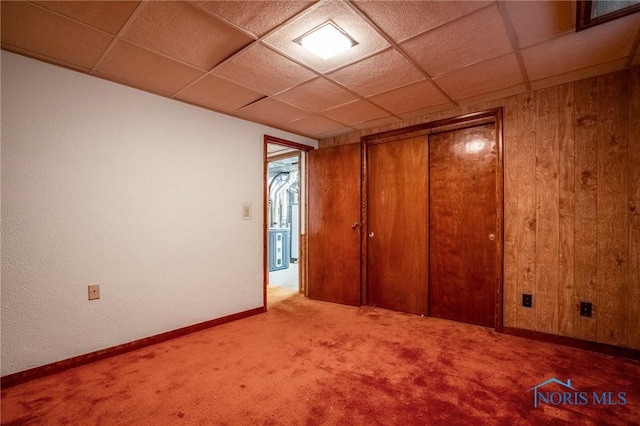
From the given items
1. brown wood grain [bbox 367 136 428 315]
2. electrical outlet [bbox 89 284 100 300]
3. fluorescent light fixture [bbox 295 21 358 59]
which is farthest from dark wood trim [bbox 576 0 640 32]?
electrical outlet [bbox 89 284 100 300]

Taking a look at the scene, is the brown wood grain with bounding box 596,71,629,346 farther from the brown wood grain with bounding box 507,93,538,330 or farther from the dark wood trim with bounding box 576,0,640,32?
the dark wood trim with bounding box 576,0,640,32

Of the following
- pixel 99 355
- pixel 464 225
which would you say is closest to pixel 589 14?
pixel 464 225

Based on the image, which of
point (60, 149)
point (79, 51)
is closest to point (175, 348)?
point (60, 149)

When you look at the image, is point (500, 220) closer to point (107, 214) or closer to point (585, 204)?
point (585, 204)

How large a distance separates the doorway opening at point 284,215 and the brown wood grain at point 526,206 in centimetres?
258

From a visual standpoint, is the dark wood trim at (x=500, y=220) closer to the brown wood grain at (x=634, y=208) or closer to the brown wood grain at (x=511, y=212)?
the brown wood grain at (x=511, y=212)

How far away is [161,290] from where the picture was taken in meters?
2.74

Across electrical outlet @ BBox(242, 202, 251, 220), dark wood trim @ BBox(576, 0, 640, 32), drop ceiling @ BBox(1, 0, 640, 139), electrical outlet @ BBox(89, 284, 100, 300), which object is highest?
drop ceiling @ BBox(1, 0, 640, 139)

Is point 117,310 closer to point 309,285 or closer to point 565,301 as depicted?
point 309,285

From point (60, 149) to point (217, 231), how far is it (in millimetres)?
1443

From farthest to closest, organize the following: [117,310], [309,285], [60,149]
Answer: [309,285]
[117,310]
[60,149]

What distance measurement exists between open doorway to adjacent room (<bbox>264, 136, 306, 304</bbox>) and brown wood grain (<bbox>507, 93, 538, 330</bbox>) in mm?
2594

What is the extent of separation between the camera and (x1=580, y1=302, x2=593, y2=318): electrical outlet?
7.99 ft

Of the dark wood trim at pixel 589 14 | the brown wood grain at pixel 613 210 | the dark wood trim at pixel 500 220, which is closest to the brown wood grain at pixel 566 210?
the brown wood grain at pixel 613 210
